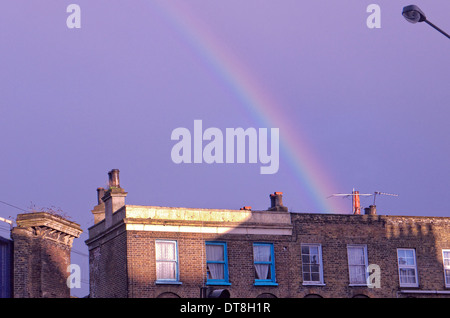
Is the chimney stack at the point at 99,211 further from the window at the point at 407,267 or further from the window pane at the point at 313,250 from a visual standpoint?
the window at the point at 407,267

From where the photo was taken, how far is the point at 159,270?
44.1 m

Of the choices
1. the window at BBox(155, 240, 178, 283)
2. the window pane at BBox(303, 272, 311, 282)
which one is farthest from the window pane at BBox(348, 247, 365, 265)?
the window at BBox(155, 240, 178, 283)

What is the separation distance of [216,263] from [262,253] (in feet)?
9.33

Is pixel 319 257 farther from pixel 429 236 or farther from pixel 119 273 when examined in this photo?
pixel 119 273

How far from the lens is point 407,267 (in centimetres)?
4922

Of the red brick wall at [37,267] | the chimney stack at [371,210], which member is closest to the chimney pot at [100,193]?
the red brick wall at [37,267]

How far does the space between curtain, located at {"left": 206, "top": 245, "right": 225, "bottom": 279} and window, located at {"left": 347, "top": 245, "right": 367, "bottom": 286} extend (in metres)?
7.55

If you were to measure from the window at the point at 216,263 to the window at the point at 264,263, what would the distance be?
69.3 inches

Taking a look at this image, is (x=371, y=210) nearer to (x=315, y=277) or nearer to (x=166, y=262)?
(x=315, y=277)

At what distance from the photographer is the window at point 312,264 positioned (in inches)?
1860

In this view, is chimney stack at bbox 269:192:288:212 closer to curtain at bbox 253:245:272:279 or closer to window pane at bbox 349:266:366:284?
curtain at bbox 253:245:272:279

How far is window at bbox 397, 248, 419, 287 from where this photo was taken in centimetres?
4900
